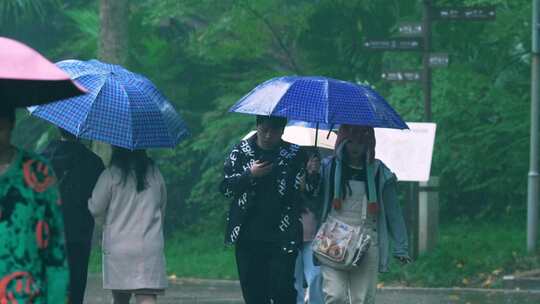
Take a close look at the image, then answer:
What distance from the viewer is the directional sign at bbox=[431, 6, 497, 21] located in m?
16.0

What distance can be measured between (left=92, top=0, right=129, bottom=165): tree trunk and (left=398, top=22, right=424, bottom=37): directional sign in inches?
168

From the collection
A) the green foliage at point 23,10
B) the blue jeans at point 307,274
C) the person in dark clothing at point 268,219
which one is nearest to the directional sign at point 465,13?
the blue jeans at point 307,274

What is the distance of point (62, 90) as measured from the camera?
168 inches

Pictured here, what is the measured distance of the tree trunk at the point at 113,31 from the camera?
734 inches

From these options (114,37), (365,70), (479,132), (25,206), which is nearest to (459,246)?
(479,132)

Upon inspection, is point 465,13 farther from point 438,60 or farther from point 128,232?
point 128,232

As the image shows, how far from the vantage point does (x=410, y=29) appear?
1658 centimetres

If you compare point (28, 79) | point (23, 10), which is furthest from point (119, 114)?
point (23, 10)

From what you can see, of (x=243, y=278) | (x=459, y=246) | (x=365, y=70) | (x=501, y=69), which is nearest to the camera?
(x=243, y=278)

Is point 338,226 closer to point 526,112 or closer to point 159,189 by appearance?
point 159,189

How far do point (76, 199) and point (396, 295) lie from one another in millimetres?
6924

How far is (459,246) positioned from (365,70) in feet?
13.5

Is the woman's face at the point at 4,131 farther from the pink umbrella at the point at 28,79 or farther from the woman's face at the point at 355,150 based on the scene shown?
the woman's face at the point at 355,150

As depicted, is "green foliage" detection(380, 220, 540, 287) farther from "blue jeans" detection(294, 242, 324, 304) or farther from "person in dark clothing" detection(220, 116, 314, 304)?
"person in dark clothing" detection(220, 116, 314, 304)
